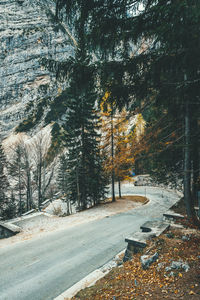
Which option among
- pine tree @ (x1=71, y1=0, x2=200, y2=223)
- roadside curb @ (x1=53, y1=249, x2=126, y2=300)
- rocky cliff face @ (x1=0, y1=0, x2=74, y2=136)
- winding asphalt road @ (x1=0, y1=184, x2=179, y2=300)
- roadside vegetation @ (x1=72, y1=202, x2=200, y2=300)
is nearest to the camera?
roadside vegetation @ (x1=72, y1=202, x2=200, y2=300)

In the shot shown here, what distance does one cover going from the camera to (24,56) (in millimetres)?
64312

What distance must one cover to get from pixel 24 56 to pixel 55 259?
76.0m

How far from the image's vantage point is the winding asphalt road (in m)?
4.71

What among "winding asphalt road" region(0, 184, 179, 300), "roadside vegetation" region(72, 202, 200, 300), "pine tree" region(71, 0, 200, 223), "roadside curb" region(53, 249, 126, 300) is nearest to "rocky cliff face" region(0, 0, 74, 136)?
"winding asphalt road" region(0, 184, 179, 300)

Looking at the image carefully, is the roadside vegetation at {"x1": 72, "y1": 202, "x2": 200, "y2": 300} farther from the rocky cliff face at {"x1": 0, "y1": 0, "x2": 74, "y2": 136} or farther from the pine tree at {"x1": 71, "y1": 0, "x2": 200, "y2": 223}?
the rocky cliff face at {"x1": 0, "y1": 0, "x2": 74, "y2": 136}

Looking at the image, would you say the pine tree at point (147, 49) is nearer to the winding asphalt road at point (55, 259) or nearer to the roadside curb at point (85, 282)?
the roadside curb at point (85, 282)

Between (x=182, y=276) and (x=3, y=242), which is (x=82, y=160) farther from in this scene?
(x=182, y=276)

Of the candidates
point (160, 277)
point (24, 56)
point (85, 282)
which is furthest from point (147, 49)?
point (24, 56)

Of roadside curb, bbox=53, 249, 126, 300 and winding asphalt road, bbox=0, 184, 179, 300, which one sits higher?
roadside curb, bbox=53, 249, 126, 300

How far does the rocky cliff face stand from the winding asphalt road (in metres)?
58.1

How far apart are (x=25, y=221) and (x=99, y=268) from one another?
8486 mm

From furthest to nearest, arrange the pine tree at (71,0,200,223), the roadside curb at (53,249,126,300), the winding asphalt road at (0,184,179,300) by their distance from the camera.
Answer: the winding asphalt road at (0,184,179,300), the roadside curb at (53,249,126,300), the pine tree at (71,0,200,223)

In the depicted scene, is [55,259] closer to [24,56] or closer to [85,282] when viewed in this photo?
[85,282]

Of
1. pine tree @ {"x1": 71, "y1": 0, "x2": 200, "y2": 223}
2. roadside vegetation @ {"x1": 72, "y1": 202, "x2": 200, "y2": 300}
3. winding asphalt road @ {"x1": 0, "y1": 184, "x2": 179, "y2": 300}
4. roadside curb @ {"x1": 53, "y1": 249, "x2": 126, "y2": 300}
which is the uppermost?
pine tree @ {"x1": 71, "y1": 0, "x2": 200, "y2": 223}
